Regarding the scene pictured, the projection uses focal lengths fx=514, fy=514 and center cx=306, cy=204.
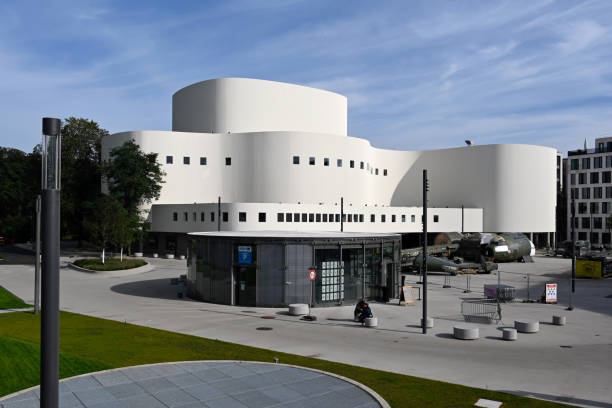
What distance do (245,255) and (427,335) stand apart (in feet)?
39.3

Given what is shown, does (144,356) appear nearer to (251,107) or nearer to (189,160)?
(189,160)

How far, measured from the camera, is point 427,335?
2377 centimetres

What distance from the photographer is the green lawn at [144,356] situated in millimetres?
14469

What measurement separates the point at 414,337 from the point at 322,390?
10.1 m

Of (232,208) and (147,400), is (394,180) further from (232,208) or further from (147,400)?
(147,400)

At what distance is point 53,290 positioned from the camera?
6.97 metres

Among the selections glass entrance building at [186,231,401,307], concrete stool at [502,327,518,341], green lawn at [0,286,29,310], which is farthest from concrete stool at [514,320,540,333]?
green lawn at [0,286,29,310]

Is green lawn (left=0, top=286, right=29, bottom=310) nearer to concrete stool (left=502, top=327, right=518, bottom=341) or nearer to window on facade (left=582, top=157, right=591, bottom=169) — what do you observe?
concrete stool (left=502, top=327, right=518, bottom=341)

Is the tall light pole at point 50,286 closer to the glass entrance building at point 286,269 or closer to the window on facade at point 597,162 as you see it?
the glass entrance building at point 286,269

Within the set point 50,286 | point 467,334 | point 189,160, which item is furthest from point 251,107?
point 50,286

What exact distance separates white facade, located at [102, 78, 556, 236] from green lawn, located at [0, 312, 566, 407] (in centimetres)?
4259

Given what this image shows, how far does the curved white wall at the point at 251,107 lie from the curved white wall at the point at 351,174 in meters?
5.56

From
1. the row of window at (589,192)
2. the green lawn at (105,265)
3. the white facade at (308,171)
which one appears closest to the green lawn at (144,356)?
the green lawn at (105,265)

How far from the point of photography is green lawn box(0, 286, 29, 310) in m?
29.8
